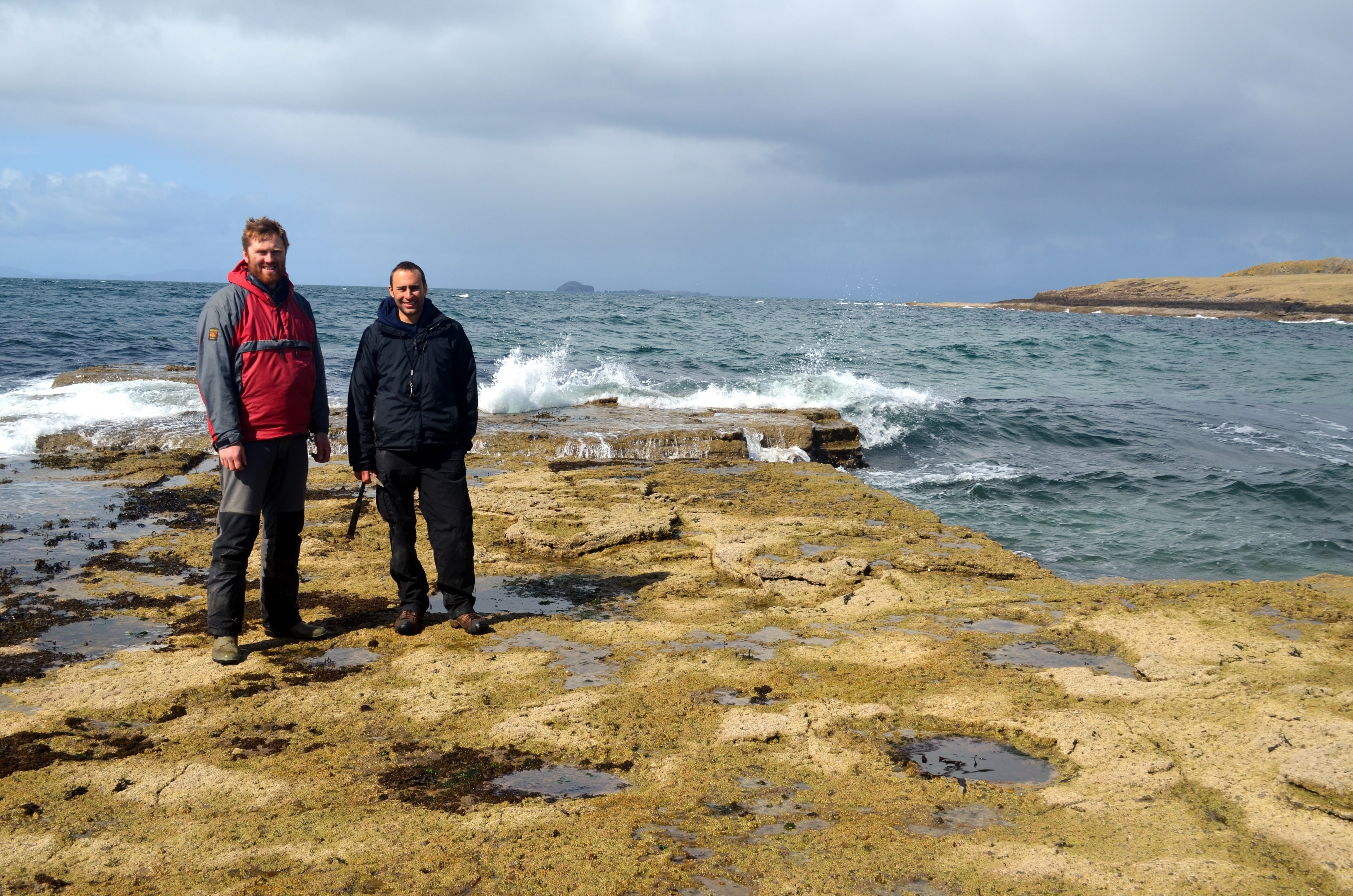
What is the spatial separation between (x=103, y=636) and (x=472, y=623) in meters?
1.85

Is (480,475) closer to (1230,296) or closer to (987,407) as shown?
(987,407)

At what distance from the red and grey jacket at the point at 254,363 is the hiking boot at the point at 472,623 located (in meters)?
1.25

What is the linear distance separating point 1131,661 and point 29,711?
490 cm

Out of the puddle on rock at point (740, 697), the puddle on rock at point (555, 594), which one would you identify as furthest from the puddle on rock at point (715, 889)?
the puddle on rock at point (555, 594)

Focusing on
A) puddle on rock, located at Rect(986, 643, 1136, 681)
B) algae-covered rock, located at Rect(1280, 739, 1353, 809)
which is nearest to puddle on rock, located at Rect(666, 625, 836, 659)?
puddle on rock, located at Rect(986, 643, 1136, 681)

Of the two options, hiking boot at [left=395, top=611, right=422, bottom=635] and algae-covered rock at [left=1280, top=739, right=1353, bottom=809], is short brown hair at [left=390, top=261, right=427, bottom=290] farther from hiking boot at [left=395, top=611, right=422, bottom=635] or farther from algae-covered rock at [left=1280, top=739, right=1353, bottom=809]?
algae-covered rock at [left=1280, top=739, right=1353, bottom=809]

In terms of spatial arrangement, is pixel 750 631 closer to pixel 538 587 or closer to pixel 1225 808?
pixel 538 587

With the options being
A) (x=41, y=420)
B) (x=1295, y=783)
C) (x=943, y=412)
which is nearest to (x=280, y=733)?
(x=1295, y=783)

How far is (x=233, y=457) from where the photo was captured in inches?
162

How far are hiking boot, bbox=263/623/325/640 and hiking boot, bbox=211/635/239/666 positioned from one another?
0.32 meters

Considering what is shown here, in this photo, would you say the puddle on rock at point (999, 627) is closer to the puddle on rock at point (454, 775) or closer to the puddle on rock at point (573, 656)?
the puddle on rock at point (573, 656)

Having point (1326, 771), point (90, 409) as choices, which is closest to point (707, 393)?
point (90, 409)

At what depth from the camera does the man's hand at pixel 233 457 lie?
4102mm

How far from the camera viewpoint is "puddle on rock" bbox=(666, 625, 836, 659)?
4.30 metres
